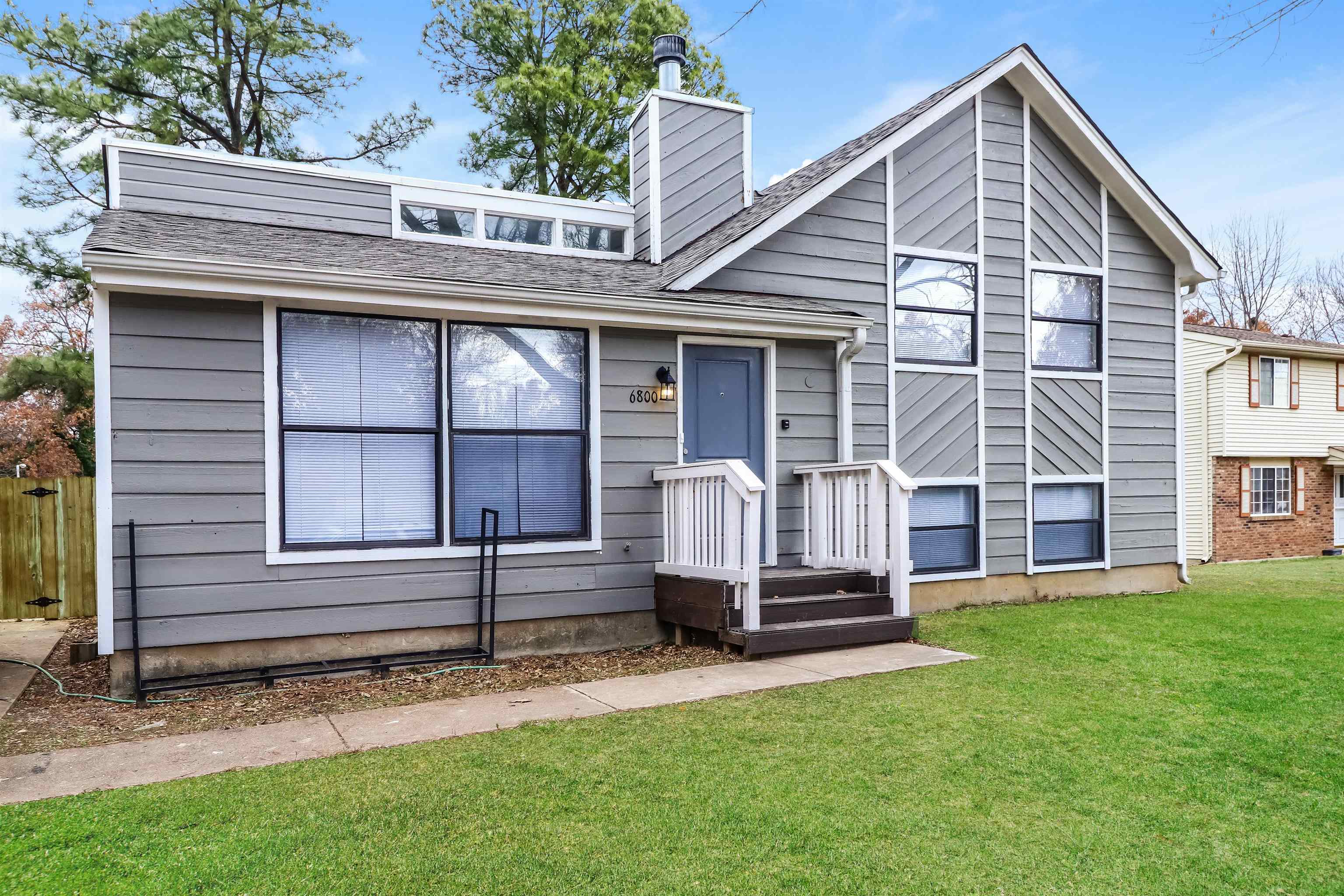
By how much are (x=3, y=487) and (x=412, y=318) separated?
19.3ft

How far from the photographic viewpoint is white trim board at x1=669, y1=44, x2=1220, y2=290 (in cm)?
748

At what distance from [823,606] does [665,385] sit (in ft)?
6.91

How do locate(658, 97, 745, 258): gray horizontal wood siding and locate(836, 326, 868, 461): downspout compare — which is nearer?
locate(836, 326, 868, 461): downspout

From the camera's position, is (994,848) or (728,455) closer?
(994,848)

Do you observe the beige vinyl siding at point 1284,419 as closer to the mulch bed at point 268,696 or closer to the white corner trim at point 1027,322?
the white corner trim at point 1027,322

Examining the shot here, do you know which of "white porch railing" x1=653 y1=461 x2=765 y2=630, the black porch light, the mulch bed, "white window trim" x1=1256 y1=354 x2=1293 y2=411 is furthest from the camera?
"white window trim" x1=1256 y1=354 x2=1293 y2=411

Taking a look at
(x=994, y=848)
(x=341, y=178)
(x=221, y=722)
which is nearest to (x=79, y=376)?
(x=341, y=178)

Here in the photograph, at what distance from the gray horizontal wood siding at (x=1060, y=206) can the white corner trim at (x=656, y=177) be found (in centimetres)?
385

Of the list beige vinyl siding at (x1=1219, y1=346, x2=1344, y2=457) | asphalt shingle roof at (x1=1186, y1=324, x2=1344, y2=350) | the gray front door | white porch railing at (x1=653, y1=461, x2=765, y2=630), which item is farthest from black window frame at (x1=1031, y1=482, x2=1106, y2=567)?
asphalt shingle roof at (x1=1186, y1=324, x2=1344, y2=350)

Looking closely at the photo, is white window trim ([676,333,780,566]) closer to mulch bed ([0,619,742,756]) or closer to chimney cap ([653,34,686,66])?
mulch bed ([0,619,742,756])

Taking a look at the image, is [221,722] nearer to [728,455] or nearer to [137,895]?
[137,895]

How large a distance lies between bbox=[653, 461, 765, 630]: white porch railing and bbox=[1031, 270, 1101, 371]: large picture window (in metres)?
4.41

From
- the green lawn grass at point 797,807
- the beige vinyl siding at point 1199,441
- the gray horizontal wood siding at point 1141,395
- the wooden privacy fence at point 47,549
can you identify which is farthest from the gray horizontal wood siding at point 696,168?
the beige vinyl siding at point 1199,441

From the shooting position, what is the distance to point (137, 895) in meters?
2.65
